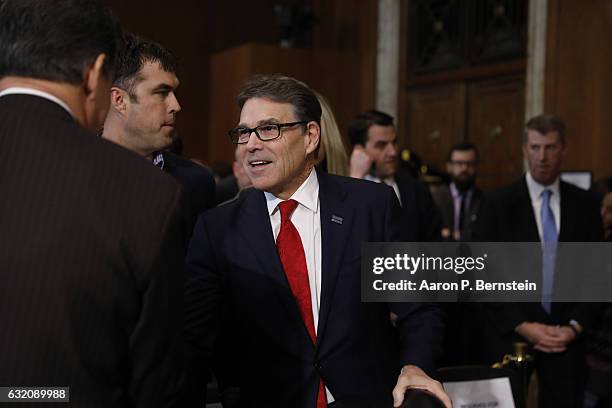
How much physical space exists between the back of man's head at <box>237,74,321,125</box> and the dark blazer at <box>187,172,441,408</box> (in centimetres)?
26

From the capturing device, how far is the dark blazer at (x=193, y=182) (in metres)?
2.61

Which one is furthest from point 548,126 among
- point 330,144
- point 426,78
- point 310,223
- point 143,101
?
point 426,78

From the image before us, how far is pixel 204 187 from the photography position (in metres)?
2.68

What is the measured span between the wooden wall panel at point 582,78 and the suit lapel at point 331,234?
4167 mm

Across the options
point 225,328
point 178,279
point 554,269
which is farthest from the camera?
point 554,269

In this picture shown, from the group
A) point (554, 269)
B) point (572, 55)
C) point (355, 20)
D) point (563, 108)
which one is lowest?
point (554, 269)

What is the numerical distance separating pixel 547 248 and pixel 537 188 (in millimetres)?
303

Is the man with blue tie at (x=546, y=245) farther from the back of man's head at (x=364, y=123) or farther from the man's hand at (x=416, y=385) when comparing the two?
the man's hand at (x=416, y=385)

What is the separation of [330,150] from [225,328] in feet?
3.55

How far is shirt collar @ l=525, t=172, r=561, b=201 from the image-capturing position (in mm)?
3555

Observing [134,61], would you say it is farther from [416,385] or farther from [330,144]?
[416,385]

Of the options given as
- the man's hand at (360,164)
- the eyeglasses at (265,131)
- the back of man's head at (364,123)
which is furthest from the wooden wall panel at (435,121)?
the eyeglasses at (265,131)

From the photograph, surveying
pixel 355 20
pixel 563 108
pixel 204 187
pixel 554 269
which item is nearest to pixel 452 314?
pixel 554 269

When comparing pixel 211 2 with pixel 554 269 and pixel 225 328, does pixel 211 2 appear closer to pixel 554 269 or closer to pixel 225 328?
pixel 554 269
